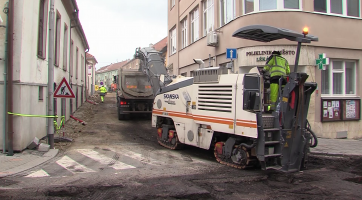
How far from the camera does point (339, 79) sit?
40.9ft

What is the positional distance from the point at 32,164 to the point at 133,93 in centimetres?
883

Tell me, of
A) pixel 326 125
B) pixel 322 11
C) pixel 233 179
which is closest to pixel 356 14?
pixel 322 11

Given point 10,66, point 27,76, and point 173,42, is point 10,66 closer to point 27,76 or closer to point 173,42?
point 27,76

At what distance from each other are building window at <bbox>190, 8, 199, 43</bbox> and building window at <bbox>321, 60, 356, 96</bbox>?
8.20 metres

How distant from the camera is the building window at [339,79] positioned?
12.1 meters

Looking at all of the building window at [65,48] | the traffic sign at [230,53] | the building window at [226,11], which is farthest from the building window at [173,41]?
the traffic sign at [230,53]

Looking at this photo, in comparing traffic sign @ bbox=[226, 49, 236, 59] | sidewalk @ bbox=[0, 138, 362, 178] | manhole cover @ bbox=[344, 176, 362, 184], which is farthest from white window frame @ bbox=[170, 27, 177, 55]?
manhole cover @ bbox=[344, 176, 362, 184]

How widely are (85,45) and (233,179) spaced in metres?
23.2

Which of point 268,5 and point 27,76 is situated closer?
point 27,76

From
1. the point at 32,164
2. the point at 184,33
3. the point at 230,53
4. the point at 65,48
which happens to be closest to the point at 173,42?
the point at 184,33

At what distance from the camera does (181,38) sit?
2116cm

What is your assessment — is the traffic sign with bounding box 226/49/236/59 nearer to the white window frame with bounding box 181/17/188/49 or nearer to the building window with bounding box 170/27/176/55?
the white window frame with bounding box 181/17/188/49

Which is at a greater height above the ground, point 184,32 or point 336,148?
point 184,32

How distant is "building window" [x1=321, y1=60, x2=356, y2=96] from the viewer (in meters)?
12.1
